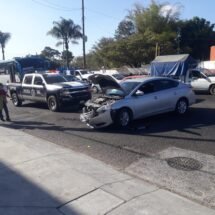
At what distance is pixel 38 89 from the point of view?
57.9 ft

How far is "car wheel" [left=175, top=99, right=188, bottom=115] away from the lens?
13.0m

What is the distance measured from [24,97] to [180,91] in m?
9.61

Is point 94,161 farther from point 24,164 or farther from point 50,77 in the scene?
point 50,77

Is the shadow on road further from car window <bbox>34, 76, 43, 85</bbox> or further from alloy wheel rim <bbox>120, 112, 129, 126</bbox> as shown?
car window <bbox>34, 76, 43, 85</bbox>

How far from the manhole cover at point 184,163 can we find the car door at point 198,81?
13.8 m

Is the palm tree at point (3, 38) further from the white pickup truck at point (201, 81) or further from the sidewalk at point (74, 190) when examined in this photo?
the sidewalk at point (74, 190)

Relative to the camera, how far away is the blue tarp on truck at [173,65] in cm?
2553

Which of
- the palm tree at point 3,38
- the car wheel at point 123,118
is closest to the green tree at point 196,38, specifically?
the palm tree at point 3,38

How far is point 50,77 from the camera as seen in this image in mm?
17625

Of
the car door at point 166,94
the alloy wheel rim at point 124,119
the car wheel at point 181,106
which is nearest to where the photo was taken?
the alloy wheel rim at point 124,119

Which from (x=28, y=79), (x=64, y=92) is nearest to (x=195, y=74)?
(x=64, y=92)

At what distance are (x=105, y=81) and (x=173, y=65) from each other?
15.1m

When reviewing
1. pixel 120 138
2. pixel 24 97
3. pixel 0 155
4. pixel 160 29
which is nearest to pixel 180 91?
pixel 120 138

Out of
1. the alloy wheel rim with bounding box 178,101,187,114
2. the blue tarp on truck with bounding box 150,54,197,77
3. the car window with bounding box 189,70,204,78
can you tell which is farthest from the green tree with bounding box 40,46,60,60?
the alloy wheel rim with bounding box 178,101,187,114
